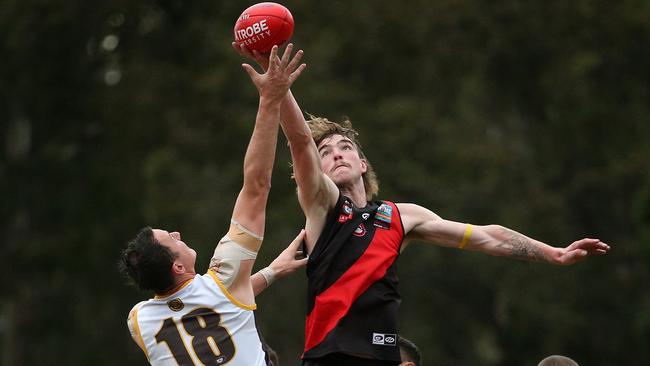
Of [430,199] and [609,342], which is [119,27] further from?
[609,342]

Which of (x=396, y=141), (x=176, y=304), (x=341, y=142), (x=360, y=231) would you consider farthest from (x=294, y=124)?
(x=396, y=141)

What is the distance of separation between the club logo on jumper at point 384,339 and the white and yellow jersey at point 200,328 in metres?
0.91

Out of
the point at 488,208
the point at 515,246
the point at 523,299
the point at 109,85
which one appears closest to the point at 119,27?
the point at 109,85

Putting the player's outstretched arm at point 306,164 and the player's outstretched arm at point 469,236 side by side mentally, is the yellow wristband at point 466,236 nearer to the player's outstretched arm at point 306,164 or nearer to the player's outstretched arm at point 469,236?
the player's outstretched arm at point 469,236

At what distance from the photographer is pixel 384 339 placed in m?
7.16

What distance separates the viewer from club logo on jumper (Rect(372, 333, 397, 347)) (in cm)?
712

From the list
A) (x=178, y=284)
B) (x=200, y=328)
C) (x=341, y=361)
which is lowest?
(x=341, y=361)

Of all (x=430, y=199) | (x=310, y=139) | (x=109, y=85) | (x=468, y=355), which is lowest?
(x=468, y=355)

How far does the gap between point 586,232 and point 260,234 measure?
82.8 ft

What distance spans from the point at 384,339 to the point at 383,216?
31.5 inches

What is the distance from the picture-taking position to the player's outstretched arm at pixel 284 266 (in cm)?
762

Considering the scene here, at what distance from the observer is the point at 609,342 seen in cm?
3036

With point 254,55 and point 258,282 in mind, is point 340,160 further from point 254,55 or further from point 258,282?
point 254,55

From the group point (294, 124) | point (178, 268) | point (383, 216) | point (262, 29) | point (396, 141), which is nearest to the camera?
point (178, 268)
